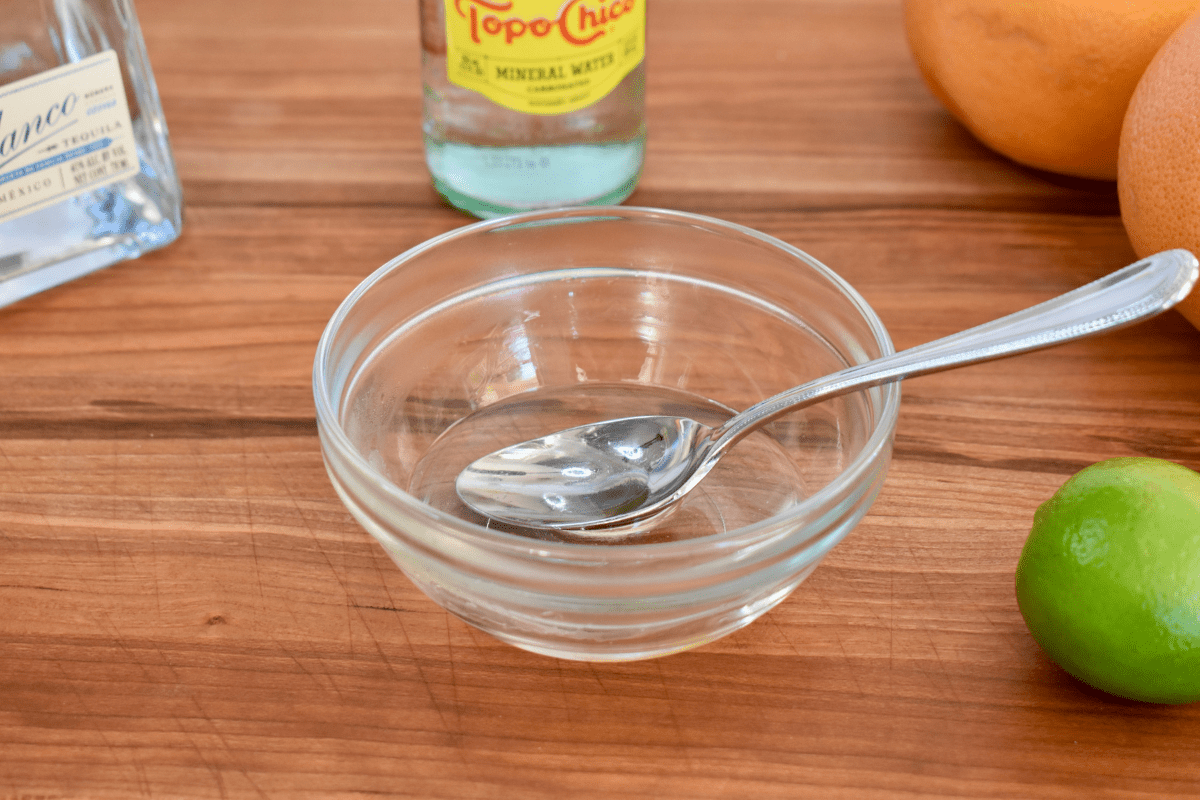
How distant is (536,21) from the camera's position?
66cm

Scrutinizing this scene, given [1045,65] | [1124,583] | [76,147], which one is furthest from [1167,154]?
[76,147]

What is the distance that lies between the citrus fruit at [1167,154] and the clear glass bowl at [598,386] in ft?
0.65

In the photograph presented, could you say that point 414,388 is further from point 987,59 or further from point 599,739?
point 987,59

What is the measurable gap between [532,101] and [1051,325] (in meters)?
0.36

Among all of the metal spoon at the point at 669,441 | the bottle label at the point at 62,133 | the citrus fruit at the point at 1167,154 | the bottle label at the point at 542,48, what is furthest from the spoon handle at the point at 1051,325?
the bottle label at the point at 62,133

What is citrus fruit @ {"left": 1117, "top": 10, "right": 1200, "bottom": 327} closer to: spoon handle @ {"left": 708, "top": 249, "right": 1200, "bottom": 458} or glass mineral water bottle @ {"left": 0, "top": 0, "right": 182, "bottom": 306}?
spoon handle @ {"left": 708, "top": 249, "right": 1200, "bottom": 458}

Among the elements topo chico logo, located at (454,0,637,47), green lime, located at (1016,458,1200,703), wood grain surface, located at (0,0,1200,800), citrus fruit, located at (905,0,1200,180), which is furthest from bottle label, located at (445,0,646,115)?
green lime, located at (1016,458,1200,703)

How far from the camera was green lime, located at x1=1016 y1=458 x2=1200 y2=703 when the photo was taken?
407mm

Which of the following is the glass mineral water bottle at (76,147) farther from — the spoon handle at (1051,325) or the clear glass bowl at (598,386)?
the spoon handle at (1051,325)

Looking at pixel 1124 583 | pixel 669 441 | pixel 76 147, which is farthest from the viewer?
pixel 76 147

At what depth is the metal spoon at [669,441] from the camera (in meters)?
0.43

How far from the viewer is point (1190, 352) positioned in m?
0.65

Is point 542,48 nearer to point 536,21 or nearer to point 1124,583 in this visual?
point 536,21

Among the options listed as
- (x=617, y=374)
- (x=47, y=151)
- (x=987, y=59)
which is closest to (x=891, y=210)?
(x=987, y=59)
